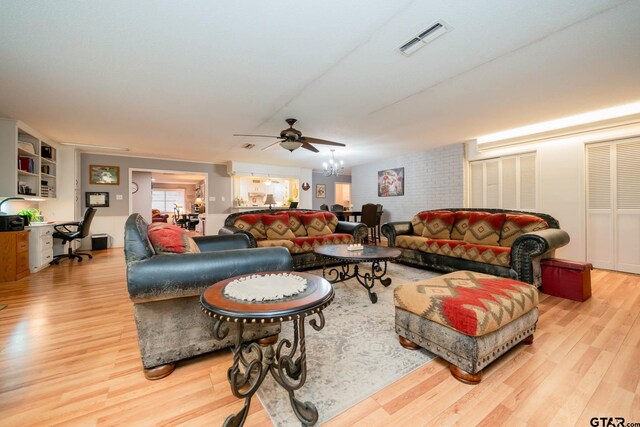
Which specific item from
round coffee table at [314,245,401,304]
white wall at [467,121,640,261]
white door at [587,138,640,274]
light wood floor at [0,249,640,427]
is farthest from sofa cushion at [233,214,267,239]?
white door at [587,138,640,274]

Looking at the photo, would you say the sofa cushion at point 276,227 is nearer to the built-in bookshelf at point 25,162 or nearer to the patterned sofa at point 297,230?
the patterned sofa at point 297,230

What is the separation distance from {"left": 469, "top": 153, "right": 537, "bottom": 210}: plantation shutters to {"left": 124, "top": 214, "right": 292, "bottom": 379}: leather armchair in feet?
17.5

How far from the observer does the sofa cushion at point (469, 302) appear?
4.73ft

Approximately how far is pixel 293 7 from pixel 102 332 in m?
2.92

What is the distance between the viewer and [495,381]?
1.47 meters

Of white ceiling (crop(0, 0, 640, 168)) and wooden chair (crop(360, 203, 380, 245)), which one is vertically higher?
white ceiling (crop(0, 0, 640, 168))

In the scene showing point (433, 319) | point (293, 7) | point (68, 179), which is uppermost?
point (293, 7)

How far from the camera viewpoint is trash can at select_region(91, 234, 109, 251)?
241 inches

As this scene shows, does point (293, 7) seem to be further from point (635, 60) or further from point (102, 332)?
point (635, 60)

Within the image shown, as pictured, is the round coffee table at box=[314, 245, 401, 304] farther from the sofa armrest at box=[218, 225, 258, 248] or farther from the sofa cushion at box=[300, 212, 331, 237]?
the sofa cushion at box=[300, 212, 331, 237]

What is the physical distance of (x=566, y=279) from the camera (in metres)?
2.76

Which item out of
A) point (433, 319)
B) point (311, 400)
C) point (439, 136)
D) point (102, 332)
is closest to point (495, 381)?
point (433, 319)

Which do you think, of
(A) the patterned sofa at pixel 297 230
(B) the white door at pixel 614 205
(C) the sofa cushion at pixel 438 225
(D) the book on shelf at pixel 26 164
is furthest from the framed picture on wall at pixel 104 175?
(B) the white door at pixel 614 205

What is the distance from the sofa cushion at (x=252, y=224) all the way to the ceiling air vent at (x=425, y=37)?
315 cm
